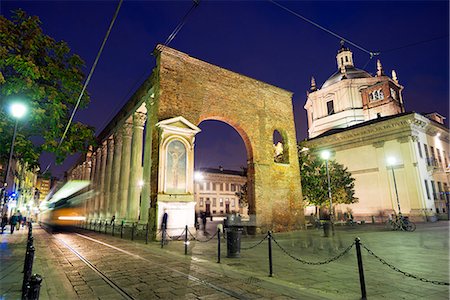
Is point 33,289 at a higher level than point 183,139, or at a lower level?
lower

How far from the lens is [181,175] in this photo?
13.6m

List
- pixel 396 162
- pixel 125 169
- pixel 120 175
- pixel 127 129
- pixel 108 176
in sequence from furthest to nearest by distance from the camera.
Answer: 1. pixel 396 162
2. pixel 108 176
3. pixel 127 129
4. pixel 120 175
5. pixel 125 169

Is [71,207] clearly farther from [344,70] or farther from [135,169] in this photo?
[344,70]

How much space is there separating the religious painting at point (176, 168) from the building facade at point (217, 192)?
116ft

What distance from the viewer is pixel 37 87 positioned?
9.97 metres

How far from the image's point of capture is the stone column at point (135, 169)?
17.6 metres

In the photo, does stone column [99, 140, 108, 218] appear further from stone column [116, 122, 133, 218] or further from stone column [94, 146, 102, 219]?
stone column [116, 122, 133, 218]

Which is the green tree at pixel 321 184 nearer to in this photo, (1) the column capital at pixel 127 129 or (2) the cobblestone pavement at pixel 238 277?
(2) the cobblestone pavement at pixel 238 277

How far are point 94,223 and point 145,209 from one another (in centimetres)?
1343

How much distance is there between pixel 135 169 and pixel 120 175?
2.51m

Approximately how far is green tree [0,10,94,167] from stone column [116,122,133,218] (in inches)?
265

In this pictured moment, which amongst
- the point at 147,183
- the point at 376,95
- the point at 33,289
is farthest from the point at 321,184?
the point at 376,95

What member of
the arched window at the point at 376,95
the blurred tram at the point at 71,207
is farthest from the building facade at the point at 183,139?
the arched window at the point at 376,95

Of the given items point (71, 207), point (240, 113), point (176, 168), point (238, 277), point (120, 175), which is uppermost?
point (240, 113)
